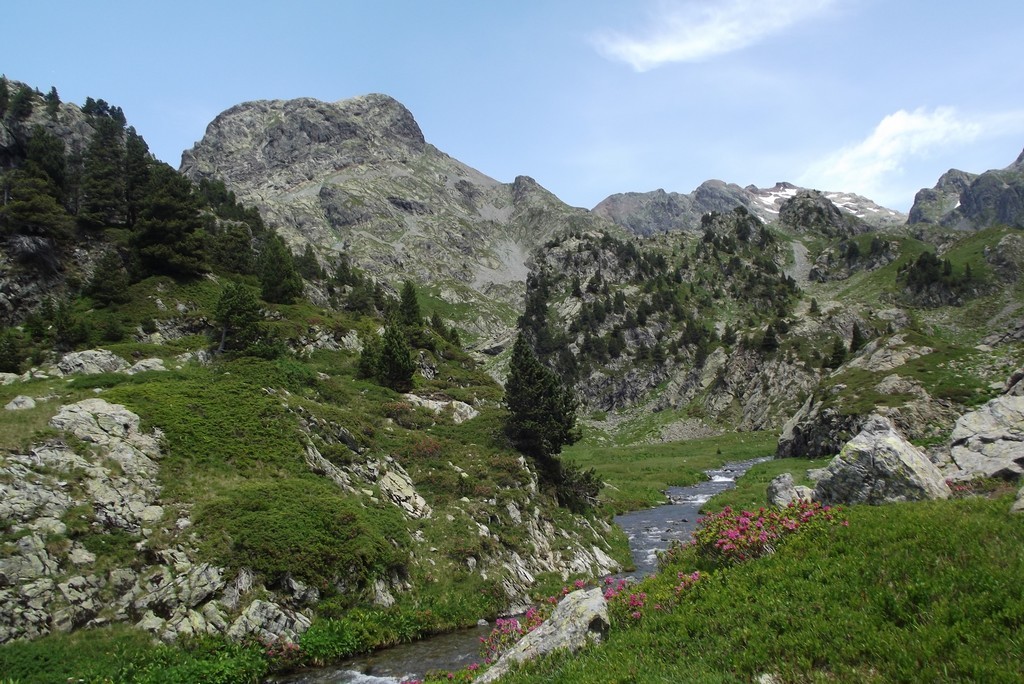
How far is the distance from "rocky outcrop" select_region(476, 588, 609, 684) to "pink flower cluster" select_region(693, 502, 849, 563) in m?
3.64

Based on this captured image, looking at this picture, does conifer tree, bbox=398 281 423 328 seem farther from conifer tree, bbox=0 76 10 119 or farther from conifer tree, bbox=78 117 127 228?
conifer tree, bbox=0 76 10 119

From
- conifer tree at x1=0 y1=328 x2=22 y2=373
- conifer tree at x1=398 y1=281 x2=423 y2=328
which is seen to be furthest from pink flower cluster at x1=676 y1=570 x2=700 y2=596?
conifer tree at x1=398 y1=281 x2=423 y2=328

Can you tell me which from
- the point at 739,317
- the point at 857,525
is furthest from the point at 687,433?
the point at 857,525

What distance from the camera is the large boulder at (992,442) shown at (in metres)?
18.5

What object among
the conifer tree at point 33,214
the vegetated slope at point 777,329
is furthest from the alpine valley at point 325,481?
the vegetated slope at point 777,329

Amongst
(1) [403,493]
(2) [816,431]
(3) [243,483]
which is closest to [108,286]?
(3) [243,483]

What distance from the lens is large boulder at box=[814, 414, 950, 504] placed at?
16.5 meters

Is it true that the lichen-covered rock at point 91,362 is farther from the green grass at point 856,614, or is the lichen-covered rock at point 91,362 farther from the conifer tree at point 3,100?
the conifer tree at point 3,100

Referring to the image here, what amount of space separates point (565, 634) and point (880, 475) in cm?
1163

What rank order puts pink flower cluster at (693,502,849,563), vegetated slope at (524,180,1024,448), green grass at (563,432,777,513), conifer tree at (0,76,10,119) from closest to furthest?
pink flower cluster at (693,502,849,563) < green grass at (563,432,777,513) < vegetated slope at (524,180,1024,448) < conifer tree at (0,76,10,119)

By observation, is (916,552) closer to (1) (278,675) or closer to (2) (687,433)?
(1) (278,675)

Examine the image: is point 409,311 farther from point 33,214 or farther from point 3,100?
point 3,100

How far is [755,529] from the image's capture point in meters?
15.1

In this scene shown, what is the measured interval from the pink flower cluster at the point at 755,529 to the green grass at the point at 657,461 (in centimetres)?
3332
